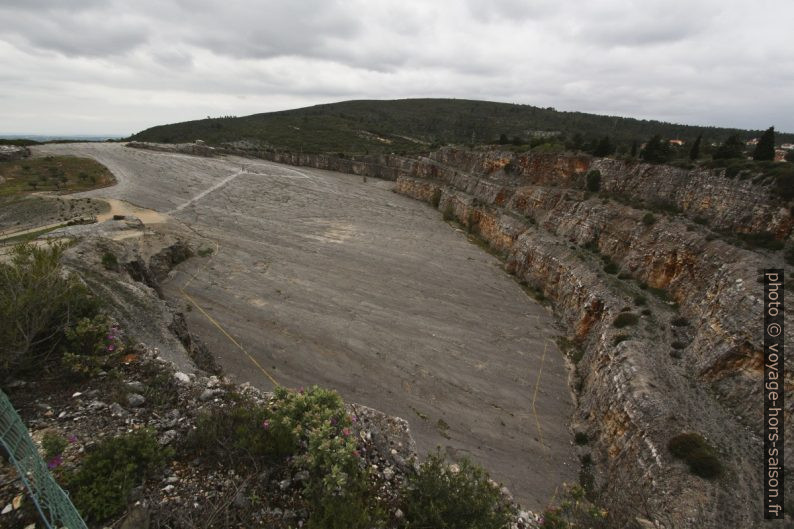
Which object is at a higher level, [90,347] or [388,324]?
[90,347]

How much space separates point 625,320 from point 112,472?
24193 mm

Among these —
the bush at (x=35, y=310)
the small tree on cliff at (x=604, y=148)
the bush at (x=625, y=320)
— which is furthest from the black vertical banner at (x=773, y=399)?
the small tree on cliff at (x=604, y=148)

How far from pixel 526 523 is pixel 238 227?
43.4 metres

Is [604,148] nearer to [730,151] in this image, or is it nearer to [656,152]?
[656,152]

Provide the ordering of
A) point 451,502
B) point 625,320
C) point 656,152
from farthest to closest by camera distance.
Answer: point 656,152
point 625,320
point 451,502

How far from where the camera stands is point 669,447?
14.2 metres

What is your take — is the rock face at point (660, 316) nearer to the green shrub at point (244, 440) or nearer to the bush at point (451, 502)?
the bush at point (451, 502)

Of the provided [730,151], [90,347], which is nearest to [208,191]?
[90,347]

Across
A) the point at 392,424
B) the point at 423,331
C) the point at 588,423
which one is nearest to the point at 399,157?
the point at 423,331

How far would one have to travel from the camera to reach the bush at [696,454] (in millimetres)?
13000

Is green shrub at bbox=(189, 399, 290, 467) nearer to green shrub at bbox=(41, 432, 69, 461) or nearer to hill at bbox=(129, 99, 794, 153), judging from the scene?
green shrub at bbox=(41, 432, 69, 461)

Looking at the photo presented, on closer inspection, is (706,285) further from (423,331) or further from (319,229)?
(319,229)

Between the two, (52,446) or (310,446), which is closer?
(52,446)

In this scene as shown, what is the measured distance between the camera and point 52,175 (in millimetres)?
50750
